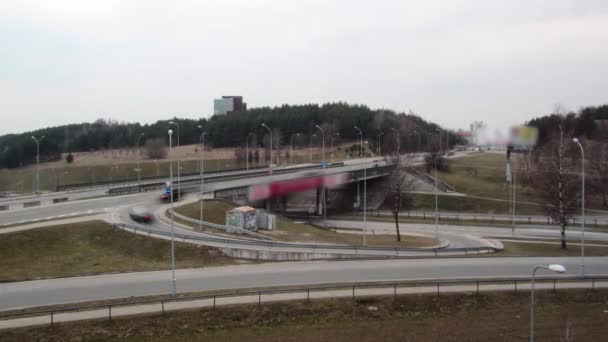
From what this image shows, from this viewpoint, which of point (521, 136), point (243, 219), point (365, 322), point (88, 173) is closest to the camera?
point (365, 322)

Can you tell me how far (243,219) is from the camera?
3988 centimetres

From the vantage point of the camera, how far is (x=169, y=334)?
1969 cm

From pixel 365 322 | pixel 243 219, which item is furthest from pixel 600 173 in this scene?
pixel 365 322

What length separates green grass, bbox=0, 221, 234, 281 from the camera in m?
28.3

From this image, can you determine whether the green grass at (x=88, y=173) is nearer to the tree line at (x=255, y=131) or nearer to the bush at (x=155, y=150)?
the bush at (x=155, y=150)

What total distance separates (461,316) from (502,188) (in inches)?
2412

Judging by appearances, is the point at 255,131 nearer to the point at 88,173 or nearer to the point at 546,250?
the point at 88,173

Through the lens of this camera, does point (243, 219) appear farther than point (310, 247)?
Yes

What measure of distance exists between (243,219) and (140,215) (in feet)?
29.0

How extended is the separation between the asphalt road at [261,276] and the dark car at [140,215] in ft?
45.9

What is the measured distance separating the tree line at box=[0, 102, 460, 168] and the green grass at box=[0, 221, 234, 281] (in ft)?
323

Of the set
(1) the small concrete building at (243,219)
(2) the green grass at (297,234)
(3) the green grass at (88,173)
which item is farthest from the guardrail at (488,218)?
(3) the green grass at (88,173)

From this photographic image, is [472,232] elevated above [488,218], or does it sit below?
above

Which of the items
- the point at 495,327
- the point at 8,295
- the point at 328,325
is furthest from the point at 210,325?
the point at 495,327
